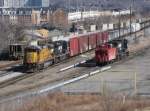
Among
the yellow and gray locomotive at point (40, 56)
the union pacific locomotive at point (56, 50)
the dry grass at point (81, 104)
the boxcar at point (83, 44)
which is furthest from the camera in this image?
the boxcar at point (83, 44)

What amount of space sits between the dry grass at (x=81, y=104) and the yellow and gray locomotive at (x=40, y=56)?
16.1 meters

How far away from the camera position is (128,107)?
29.2 meters

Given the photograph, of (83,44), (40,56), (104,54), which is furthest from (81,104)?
(83,44)

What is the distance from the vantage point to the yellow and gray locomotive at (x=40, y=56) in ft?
167

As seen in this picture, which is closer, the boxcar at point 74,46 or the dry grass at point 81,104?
the dry grass at point 81,104

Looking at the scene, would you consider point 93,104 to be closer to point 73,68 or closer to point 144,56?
point 73,68

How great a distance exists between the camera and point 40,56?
51156mm

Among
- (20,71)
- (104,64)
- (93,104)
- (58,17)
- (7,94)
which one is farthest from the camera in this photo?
(58,17)

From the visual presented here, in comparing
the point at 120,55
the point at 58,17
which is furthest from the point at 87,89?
the point at 58,17

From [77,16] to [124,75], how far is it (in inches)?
4861

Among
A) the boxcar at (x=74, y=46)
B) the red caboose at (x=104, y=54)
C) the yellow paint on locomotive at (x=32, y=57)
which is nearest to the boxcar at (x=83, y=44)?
the boxcar at (x=74, y=46)

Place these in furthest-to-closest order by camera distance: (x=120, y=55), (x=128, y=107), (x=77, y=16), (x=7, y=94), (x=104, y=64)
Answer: (x=77, y=16) → (x=120, y=55) → (x=104, y=64) → (x=7, y=94) → (x=128, y=107)

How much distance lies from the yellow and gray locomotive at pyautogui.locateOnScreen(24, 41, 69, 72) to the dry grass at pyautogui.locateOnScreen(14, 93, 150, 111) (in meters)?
16.1

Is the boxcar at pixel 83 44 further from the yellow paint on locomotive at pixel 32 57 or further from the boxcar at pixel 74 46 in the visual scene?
the yellow paint on locomotive at pixel 32 57
